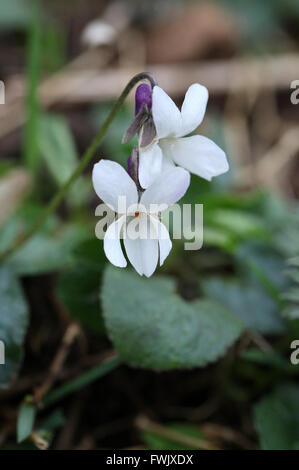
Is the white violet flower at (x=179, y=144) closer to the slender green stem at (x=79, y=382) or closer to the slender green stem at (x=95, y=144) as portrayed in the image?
the slender green stem at (x=95, y=144)

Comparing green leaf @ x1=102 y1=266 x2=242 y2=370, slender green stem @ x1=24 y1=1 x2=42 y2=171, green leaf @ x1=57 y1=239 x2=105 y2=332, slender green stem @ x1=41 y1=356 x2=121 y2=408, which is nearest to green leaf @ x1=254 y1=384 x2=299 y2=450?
green leaf @ x1=102 y1=266 x2=242 y2=370

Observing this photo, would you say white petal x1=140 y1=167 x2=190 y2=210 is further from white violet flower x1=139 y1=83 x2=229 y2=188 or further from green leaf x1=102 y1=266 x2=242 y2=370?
green leaf x1=102 y1=266 x2=242 y2=370

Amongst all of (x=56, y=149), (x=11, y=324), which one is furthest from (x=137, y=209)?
(x=56, y=149)

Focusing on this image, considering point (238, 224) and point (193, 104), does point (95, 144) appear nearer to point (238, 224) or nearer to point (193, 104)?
point (193, 104)

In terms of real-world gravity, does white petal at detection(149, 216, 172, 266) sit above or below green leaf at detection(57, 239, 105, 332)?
above

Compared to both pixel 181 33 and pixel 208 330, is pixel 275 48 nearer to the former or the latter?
pixel 181 33

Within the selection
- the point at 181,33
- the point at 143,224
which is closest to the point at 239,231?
the point at 143,224
